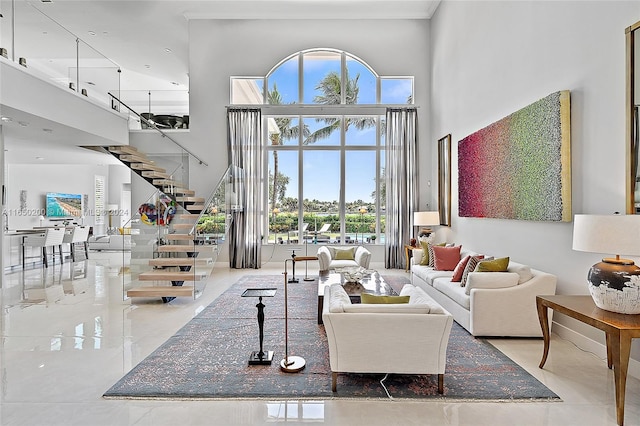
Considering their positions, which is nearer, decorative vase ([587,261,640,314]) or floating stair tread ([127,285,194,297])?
decorative vase ([587,261,640,314])

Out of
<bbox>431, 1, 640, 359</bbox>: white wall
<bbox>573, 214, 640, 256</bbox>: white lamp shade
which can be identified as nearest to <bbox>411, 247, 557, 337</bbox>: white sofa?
<bbox>431, 1, 640, 359</bbox>: white wall

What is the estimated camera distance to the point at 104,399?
9.20ft

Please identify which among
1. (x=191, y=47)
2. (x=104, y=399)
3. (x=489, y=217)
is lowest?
(x=104, y=399)

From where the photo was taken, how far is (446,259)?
600cm

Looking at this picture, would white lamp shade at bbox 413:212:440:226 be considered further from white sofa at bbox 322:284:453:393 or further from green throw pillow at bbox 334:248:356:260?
white sofa at bbox 322:284:453:393

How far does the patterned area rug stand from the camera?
9.38 ft

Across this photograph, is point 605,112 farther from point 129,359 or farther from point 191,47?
point 191,47

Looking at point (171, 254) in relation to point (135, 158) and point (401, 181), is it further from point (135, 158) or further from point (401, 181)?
point (401, 181)

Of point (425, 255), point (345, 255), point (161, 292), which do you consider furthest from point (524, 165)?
point (161, 292)

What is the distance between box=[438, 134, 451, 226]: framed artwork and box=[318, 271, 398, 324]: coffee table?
9.18 feet

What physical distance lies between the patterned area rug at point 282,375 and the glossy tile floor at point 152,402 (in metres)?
0.11

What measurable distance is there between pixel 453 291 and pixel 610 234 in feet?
7.38

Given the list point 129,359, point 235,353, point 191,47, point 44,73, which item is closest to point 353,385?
point 235,353

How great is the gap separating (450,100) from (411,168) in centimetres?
190
